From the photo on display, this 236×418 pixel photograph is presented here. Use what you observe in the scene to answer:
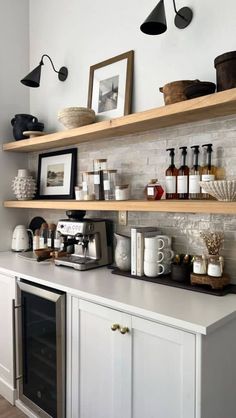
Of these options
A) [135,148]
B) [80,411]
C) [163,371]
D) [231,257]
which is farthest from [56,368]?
[135,148]

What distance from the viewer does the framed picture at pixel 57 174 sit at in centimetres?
262

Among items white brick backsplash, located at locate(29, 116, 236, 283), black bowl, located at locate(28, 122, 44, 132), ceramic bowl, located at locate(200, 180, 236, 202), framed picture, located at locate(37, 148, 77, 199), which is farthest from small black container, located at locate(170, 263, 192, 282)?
black bowl, located at locate(28, 122, 44, 132)

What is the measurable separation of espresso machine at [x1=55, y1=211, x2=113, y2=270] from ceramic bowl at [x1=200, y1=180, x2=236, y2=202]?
863mm

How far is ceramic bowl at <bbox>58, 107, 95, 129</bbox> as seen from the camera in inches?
88.3

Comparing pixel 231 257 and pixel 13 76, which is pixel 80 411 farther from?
pixel 13 76

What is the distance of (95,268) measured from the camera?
7.22ft

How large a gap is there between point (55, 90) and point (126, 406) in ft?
7.60

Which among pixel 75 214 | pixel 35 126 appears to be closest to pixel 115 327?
pixel 75 214

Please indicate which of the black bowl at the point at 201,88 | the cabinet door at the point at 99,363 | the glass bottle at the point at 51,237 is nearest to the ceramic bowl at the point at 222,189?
the black bowl at the point at 201,88

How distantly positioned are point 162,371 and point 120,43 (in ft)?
6.50

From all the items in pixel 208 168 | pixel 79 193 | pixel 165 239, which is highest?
pixel 208 168

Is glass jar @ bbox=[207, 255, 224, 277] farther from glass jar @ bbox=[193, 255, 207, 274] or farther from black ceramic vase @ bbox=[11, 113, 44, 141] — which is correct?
black ceramic vase @ bbox=[11, 113, 44, 141]

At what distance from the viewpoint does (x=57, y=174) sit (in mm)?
2730

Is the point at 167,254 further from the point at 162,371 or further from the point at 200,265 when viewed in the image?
the point at 162,371
